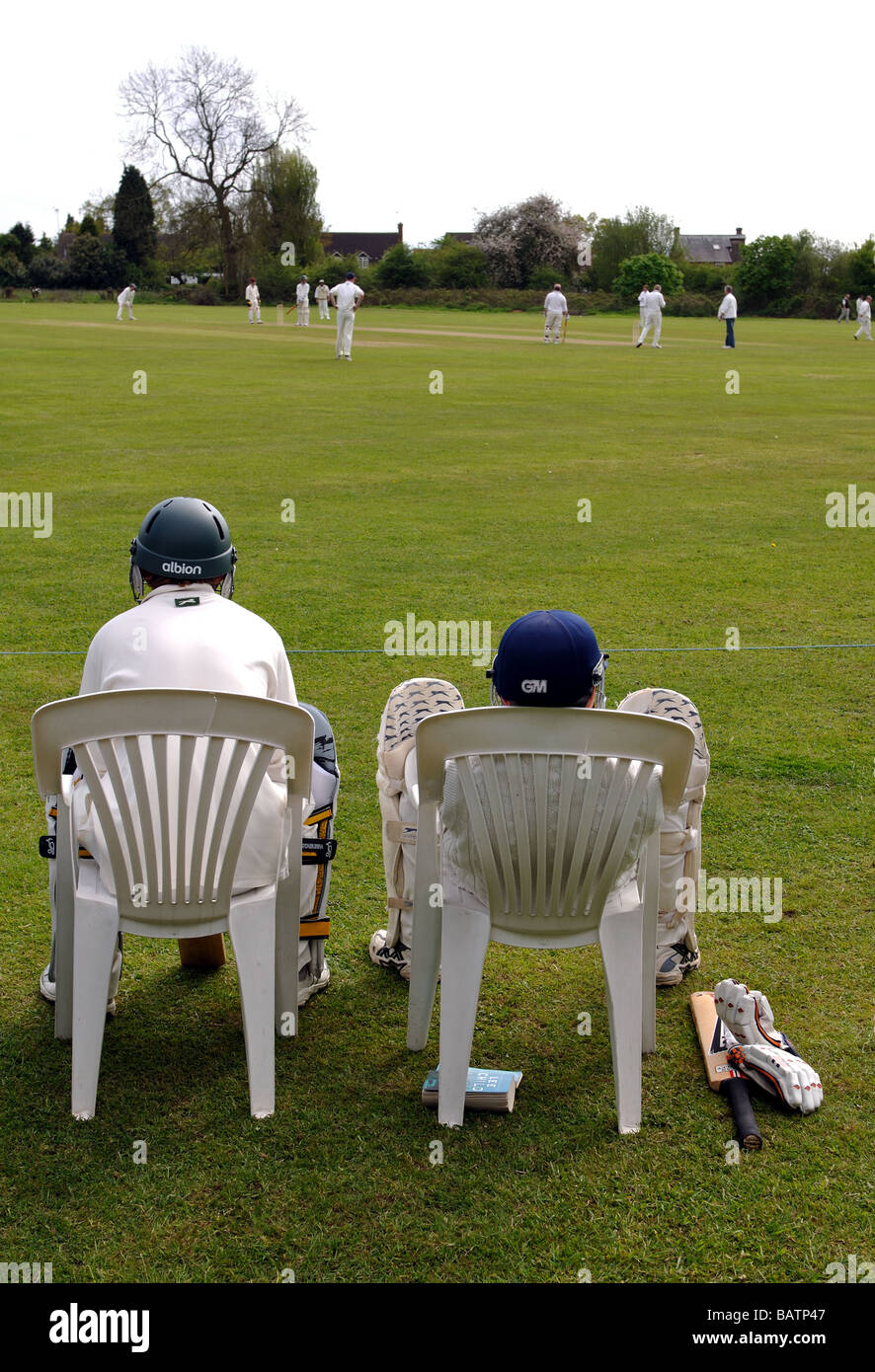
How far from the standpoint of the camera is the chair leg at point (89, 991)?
363cm

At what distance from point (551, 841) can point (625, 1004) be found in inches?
20.8

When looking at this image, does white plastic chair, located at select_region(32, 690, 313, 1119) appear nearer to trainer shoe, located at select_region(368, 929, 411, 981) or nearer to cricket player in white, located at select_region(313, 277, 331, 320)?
trainer shoe, located at select_region(368, 929, 411, 981)

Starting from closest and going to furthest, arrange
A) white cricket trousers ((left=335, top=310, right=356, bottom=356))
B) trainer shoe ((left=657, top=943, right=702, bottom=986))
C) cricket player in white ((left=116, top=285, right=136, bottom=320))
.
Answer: trainer shoe ((left=657, top=943, right=702, bottom=986))
white cricket trousers ((left=335, top=310, right=356, bottom=356))
cricket player in white ((left=116, top=285, right=136, bottom=320))

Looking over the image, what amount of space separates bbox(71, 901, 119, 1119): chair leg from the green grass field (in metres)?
0.11

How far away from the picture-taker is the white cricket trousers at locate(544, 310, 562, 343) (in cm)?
4044

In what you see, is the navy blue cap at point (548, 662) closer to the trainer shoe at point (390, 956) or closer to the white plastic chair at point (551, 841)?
the white plastic chair at point (551, 841)

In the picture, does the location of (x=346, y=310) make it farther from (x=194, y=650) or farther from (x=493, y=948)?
(x=194, y=650)

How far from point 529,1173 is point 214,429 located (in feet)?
59.4

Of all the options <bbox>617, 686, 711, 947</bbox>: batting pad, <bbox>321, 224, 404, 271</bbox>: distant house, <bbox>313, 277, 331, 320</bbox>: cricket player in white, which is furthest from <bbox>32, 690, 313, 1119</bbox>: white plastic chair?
<bbox>321, 224, 404, 271</bbox>: distant house

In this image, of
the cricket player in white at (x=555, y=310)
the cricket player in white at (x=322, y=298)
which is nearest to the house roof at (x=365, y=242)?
the cricket player in white at (x=322, y=298)

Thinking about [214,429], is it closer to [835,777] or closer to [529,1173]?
[835,777]

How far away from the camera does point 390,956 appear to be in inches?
183

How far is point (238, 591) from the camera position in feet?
34.6
